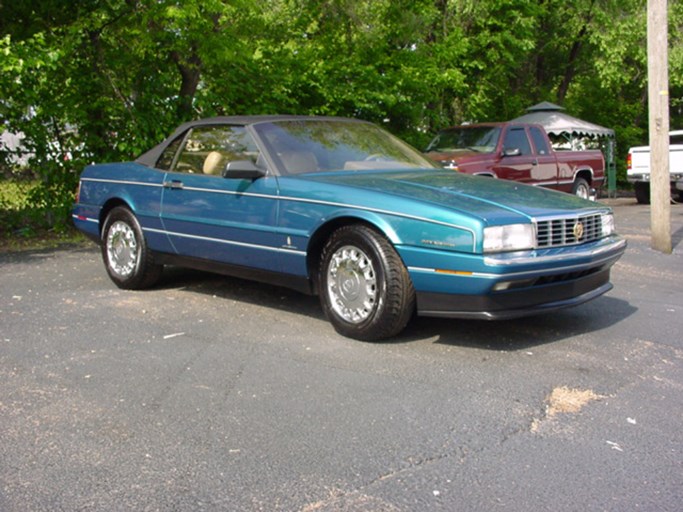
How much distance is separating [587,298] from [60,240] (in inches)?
310

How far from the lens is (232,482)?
3312 mm

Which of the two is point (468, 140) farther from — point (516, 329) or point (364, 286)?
point (364, 286)

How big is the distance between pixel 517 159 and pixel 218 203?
7.83m

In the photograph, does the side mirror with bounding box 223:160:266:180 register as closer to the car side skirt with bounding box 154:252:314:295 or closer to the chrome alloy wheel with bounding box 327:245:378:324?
the car side skirt with bounding box 154:252:314:295

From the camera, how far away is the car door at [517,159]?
12727mm

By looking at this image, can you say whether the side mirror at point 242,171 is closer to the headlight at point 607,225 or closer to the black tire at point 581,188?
the headlight at point 607,225

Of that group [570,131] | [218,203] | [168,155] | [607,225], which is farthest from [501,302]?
[570,131]

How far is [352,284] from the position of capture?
541 centimetres

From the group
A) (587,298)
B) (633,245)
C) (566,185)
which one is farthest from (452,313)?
(566,185)

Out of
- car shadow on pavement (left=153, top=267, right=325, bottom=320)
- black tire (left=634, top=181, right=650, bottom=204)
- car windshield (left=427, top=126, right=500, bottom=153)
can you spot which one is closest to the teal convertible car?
car shadow on pavement (left=153, top=267, right=325, bottom=320)

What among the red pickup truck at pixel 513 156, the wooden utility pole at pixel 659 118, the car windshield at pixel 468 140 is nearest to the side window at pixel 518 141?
the red pickup truck at pixel 513 156

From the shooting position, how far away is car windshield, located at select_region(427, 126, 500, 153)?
514 inches

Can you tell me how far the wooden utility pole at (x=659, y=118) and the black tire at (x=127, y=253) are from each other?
244 inches

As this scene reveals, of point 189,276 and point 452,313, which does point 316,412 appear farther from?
point 189,276
